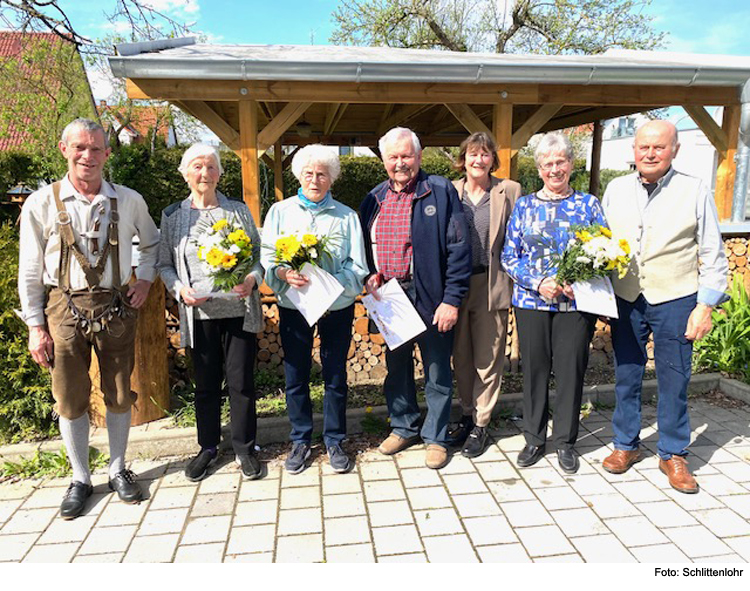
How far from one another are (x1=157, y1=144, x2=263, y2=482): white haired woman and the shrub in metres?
1.25

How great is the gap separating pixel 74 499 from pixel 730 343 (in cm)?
552

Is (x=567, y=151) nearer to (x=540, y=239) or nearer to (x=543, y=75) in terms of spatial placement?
(x=540, y=239)

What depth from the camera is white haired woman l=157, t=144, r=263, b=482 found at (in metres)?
3.08

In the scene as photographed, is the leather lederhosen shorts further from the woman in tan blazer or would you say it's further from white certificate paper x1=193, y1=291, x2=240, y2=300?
the woman in tan blazer

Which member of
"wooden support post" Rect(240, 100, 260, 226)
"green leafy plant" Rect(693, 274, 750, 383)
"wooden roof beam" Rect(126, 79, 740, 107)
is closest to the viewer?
"green leafy plant" Rect(693, 274, 750, 383)

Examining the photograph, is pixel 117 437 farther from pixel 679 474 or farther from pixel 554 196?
pixel 679 474

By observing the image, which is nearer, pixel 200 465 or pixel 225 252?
pixel 225 252

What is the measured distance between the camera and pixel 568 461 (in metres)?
3.41

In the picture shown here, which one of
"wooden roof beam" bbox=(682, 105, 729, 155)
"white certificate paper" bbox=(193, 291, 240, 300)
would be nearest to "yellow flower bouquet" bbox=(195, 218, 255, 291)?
"white certificate paper" bbox=(193, 291, 240, 300)

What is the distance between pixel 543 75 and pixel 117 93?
14.2 m

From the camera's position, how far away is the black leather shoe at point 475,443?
11.9 feet

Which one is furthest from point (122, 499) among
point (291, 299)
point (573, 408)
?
point (573, 408)

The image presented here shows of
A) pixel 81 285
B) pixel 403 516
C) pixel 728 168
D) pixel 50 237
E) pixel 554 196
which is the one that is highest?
pixel 728 168

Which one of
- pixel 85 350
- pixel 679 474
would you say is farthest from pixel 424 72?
pixel 679 474
